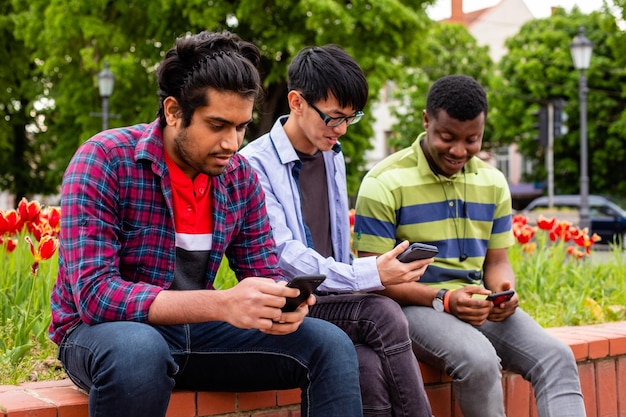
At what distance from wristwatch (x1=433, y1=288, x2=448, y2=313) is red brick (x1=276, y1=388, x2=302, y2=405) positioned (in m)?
0.69

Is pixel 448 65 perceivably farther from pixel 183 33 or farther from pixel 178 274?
pixel 178 274

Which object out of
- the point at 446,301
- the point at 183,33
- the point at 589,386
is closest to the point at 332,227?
the point at 446,301

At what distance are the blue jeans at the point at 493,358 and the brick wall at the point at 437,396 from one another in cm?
20

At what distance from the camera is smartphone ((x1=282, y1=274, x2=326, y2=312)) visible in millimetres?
2252

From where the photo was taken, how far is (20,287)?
3762 millimetres

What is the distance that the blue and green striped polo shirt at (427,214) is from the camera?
11.4ft

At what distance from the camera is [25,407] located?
7.98 feet

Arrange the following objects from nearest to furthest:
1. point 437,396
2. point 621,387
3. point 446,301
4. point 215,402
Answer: point 215,402, point 446,301, point 437,396, point 621,387

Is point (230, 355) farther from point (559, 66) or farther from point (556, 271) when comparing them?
point (559, 66)

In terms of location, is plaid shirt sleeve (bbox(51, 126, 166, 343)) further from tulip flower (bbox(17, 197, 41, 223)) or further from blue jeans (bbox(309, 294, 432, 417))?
tulip flower (bbox(17, 197, 41, 223))

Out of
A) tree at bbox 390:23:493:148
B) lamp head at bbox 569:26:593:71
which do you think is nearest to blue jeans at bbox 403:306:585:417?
lamp head at bbox 569:26:593:71

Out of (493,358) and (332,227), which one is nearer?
(493,358)

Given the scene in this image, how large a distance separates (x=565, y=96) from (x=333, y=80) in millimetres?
33716

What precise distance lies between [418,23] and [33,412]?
634 inches
